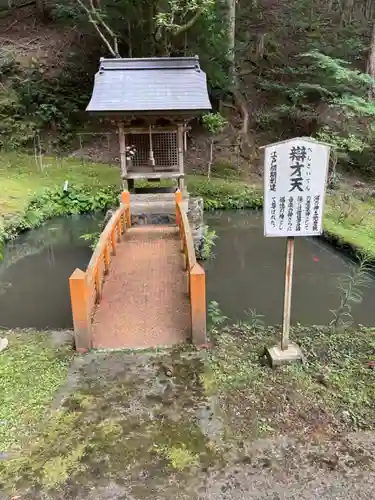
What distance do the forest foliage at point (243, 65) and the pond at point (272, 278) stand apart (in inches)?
187

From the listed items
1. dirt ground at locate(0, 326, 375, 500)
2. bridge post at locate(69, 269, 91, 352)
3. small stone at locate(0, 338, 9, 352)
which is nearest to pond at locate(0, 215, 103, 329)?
small stone at locate(0, 338, 9, 352)

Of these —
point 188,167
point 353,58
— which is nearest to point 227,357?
point 188,167

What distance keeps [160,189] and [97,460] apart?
1175cm

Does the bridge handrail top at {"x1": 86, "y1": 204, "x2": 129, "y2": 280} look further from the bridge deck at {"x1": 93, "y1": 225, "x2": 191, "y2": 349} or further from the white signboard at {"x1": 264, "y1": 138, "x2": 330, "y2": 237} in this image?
the white signboard at {"x1": 264, "y1": 138, "x2": 330, "y2": 237}

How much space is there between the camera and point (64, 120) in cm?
2089

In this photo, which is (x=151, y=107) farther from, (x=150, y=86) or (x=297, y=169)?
(x=297, y=169)

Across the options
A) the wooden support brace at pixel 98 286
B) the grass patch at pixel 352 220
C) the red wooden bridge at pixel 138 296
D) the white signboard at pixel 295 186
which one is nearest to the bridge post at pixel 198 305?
the red wooden bridge at pixel 138 296

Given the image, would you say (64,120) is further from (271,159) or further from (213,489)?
(213,489)

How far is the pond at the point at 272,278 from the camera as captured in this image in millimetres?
8156

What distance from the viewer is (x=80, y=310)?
548 cm

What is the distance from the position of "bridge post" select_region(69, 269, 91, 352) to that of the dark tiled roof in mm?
7091

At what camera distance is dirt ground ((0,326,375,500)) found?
3.60 metres

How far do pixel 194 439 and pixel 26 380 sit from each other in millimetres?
2081

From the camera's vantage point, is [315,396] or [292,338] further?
[292,338]
